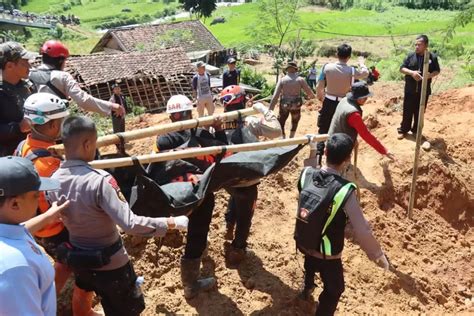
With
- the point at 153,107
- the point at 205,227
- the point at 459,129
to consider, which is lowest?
the point at 153,107

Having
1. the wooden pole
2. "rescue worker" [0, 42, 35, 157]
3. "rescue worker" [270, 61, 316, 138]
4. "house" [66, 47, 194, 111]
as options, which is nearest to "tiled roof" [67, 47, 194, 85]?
"house" [66, 47, 194, 111]

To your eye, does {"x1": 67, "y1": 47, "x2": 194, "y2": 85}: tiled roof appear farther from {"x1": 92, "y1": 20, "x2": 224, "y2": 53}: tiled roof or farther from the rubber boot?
the rubber boot

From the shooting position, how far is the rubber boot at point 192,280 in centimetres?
430

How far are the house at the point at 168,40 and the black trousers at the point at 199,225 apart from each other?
26870 millimetres

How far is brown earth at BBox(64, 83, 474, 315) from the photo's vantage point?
14.9 feet

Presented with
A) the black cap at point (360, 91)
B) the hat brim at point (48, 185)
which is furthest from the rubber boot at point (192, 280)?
the black cap at point (360, 91)

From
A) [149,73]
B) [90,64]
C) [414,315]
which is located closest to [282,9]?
[149,73]

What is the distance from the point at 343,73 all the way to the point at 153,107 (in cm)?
1632

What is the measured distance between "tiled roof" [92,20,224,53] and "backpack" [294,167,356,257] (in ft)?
94.5

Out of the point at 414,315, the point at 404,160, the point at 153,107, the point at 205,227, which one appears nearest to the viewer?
the point at 205,227

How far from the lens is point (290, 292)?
464cm

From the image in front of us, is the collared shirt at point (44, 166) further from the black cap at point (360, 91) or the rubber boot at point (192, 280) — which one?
the black cap at point (360, 91)

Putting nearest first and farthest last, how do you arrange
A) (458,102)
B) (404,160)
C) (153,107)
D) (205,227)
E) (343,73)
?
(205,227)
(343,73)
(404,160)
(458,102)
(153,107)

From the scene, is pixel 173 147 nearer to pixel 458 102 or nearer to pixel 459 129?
pixel 459 129
